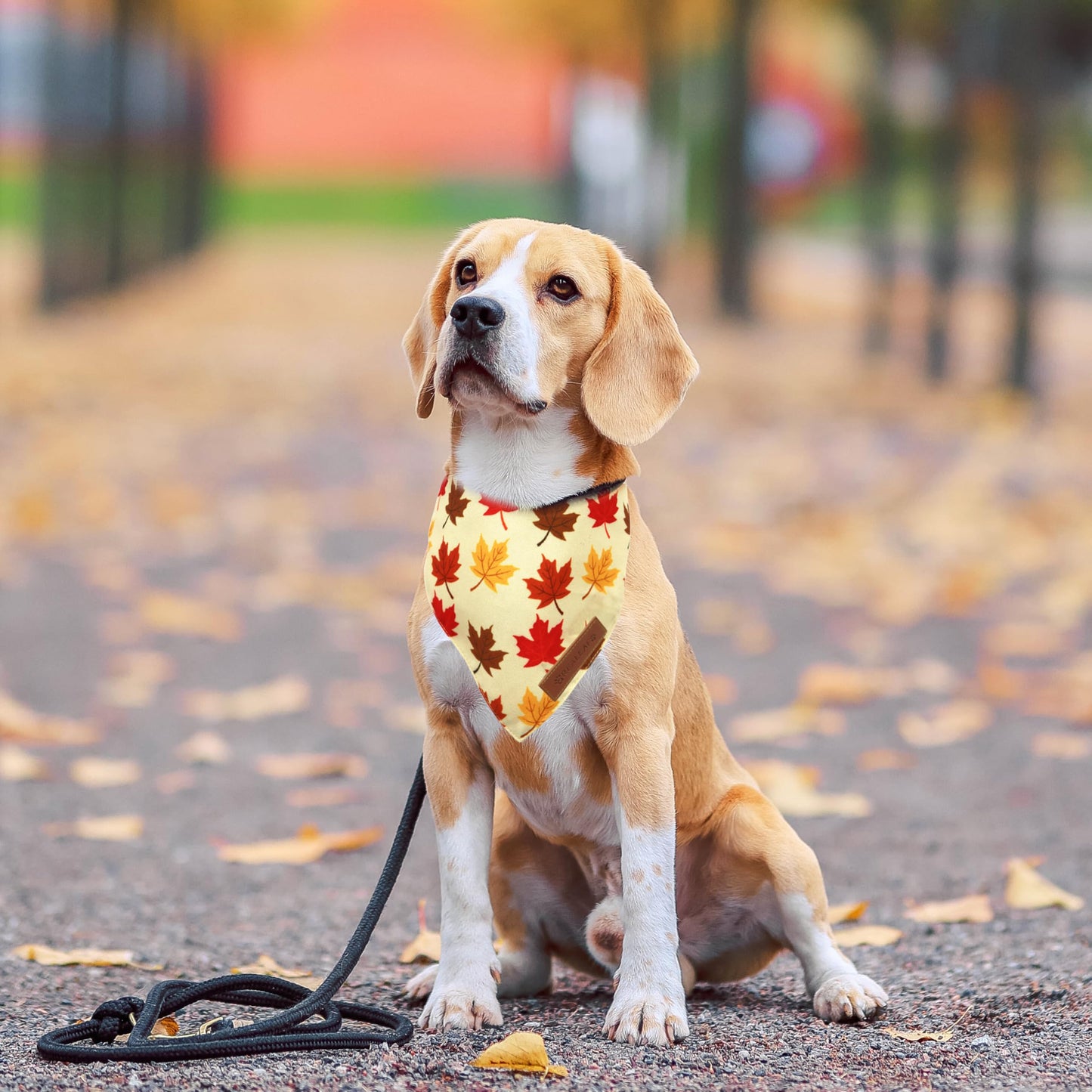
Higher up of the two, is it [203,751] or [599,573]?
[599,573]

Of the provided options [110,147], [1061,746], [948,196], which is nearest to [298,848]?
[1061,746]

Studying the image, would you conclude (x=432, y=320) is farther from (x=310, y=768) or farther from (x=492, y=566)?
(x=310, y=768)

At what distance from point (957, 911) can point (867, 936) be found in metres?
0.31

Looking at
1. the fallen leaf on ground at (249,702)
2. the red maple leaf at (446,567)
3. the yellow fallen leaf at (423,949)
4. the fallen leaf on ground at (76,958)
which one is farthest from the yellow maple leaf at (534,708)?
the fallen leaf on ground at (249,702)

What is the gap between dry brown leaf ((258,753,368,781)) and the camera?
5.62 metres

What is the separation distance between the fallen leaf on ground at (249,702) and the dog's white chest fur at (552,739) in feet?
11.0

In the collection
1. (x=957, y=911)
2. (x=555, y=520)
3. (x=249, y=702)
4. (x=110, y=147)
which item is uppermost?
(x=110, y=147)

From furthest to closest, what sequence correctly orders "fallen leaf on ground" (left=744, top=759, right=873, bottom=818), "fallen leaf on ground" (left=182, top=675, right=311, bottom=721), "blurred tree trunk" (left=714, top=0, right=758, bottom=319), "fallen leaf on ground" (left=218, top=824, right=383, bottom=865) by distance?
1. "blurred tree trunk" (left=714, top=0, right=758, bottom=319)
2. "fallen leaf on ground" (left=182, top=675, right=311, bottom=721)
3. "fallen leaf on ground" (left=744, top=759, right=873, bottom=818)
4. "fallen leaf on ground" (left=218, top=824, right=383, bottom=865)

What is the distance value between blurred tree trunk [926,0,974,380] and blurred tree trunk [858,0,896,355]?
2.11m

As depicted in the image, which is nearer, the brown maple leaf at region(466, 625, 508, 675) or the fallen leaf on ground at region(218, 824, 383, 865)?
the brown maple leaf at region(466, 625, 508, 675)

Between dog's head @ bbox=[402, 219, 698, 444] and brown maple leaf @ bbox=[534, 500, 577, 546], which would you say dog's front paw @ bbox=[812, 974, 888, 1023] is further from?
dog's head @ bbox=[402, 219, 698, 444]

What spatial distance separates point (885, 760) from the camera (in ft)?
18.9

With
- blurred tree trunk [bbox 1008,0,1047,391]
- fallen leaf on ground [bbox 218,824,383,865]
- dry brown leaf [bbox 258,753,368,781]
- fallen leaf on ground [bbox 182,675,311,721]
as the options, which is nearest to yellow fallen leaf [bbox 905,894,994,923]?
fallen leaf on ground [bbox 218,824,383,865]

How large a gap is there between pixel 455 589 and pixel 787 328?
1966 cm
